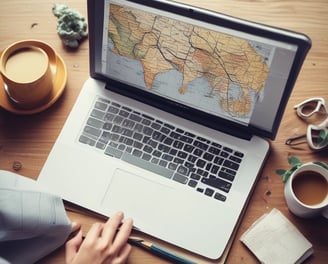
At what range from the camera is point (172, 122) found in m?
0.91

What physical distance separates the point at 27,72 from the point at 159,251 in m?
0.36

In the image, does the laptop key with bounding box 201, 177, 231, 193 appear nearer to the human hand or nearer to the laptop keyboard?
the laptop keyboard

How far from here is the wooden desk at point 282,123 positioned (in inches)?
33.3

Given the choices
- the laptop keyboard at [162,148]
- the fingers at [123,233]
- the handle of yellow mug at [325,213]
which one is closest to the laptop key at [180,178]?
the laptop keyboard at [162,148]

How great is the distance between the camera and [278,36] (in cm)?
74

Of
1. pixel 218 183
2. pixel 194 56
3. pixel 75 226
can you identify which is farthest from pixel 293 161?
pixel 75 226

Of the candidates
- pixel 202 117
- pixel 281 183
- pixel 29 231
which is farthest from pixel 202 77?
pixel 29 231

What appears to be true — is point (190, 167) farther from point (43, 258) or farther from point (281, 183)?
point (43, 258)

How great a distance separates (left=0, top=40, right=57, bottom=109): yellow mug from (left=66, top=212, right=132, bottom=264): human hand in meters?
0.25

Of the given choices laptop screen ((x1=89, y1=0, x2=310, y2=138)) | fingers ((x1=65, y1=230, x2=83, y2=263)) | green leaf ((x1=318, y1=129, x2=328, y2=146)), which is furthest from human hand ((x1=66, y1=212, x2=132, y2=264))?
green leaf ((x1=318, y1=129, x2=328, y2=146))

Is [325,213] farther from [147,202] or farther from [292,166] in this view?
[147,202]

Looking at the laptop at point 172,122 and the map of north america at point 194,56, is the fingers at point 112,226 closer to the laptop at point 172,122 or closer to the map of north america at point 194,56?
the laptop at point 172,122

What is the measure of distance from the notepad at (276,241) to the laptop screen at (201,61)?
0.14 metres

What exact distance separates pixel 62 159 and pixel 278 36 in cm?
40
